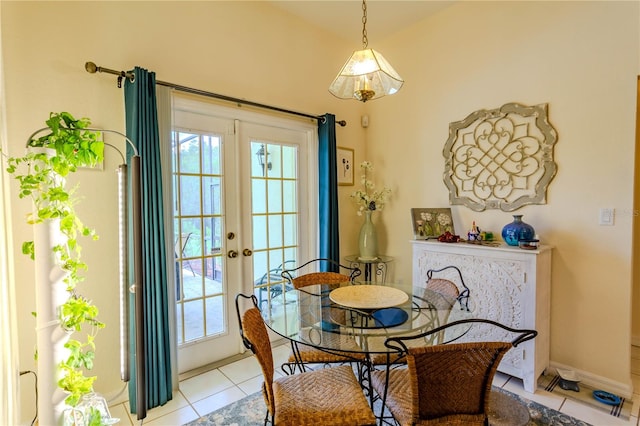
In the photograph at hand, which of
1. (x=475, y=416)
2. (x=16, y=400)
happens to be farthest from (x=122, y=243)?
(x=475, y=416)

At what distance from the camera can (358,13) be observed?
314 centimetres

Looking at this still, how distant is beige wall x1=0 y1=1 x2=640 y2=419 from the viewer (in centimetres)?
198

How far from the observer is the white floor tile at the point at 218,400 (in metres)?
2.17

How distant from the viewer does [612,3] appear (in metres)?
2.27

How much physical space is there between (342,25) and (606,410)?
12.3 feet

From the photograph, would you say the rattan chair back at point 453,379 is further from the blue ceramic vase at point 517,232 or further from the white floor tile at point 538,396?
the blue ceramic vase at point 517,232

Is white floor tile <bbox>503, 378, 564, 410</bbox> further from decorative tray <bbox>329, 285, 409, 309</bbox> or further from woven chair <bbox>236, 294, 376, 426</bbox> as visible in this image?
woven chair <bbox>236, 294, 376, 426</bbox>

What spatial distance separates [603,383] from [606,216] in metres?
1.19

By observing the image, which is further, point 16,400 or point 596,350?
point 596,350

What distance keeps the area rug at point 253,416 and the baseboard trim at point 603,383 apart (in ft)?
1.75

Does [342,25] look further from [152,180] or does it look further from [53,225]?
[53,225]

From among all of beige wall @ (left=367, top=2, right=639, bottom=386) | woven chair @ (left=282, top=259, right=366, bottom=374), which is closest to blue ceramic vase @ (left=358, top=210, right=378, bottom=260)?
woven chair @ (left=282, top=259, right=366, bottom=374)

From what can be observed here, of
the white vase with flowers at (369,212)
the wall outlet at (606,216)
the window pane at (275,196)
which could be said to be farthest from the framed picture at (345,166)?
the wall outlet at (606,216)

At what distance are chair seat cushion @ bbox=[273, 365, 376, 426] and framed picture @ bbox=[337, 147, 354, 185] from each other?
7.26 feet
